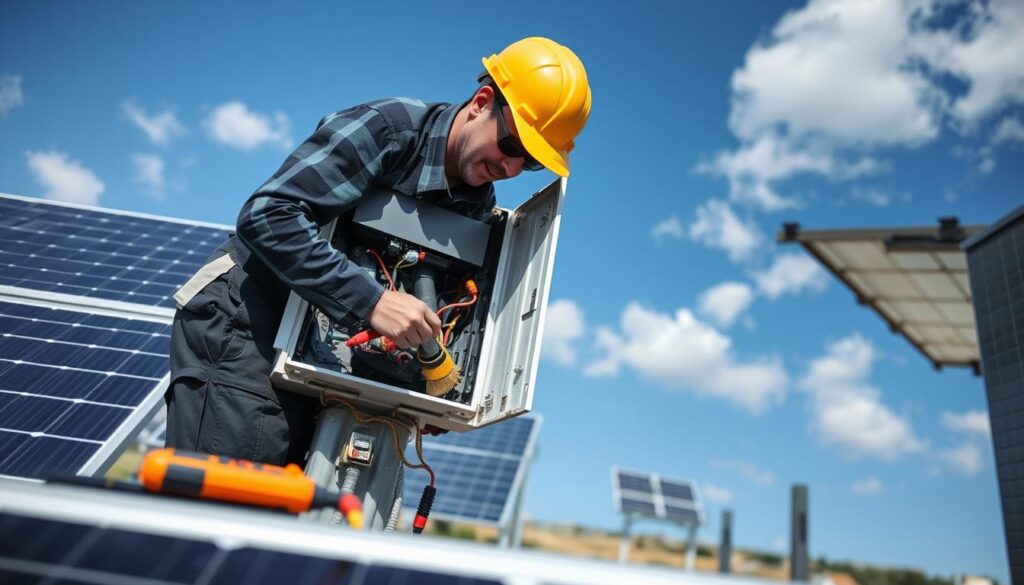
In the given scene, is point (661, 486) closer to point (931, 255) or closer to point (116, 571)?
point (931, 255)

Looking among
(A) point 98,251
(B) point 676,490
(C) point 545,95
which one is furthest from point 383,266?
(B) point 676,490

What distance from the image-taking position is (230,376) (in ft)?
8.10

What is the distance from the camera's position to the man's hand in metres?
2.29

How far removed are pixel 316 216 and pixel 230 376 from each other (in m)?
0.65

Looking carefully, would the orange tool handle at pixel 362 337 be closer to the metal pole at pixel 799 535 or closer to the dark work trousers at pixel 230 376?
the dark work trousers at pixel 230 376

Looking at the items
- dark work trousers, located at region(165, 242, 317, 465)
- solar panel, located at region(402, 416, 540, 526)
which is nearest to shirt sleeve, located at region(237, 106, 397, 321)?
dark work trousers, located at region(165, 242, 317, 465)

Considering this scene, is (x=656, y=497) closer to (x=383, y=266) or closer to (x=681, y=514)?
(x=681, y=514)

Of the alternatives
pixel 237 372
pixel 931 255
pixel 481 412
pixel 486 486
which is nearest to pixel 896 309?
pixel 931 255

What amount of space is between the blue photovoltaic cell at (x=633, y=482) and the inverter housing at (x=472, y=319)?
11.0 meters

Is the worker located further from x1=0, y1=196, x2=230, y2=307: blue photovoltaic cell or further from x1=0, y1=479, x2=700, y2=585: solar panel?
x1=0, y1=196, x2=230, y2=307: blue photovoltaic cell

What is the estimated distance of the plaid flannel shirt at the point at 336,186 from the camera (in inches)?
89.4

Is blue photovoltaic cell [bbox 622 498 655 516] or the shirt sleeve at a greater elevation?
blue photovoltaic cell [bbox 622 498 655 516]

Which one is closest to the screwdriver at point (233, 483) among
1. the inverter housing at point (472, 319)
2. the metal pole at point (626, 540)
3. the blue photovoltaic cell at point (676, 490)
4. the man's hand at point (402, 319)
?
the man's hand at point (402, 319)

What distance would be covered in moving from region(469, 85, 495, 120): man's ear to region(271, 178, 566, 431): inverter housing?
390 millimetres
